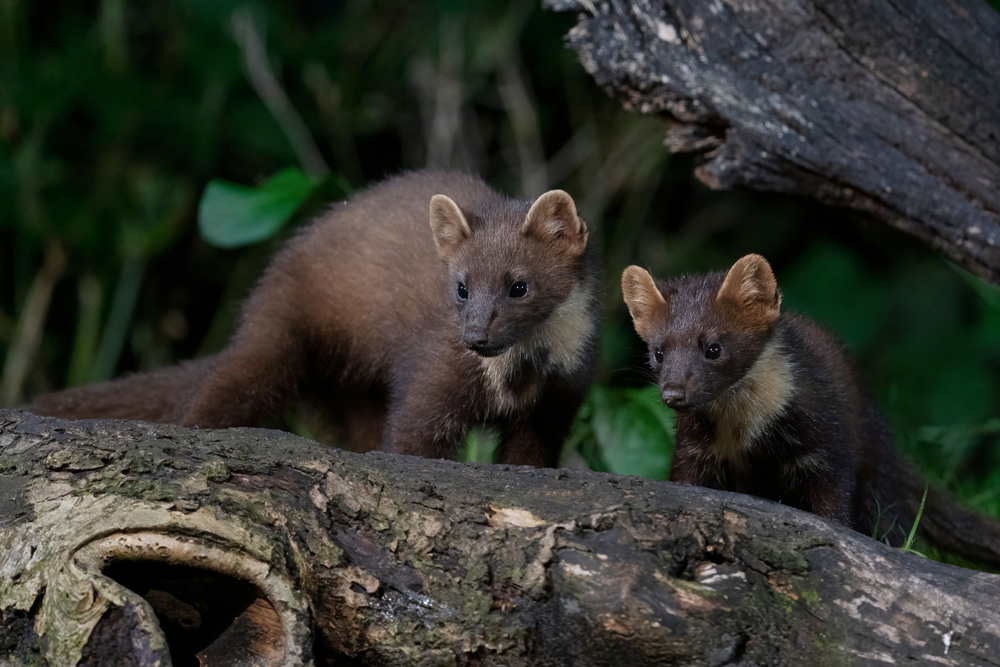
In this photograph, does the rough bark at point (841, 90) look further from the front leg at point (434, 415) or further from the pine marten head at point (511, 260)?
the front leg at point (434, 415)

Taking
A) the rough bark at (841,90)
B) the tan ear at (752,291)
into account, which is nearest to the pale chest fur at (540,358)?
the tan ear at (752,291)

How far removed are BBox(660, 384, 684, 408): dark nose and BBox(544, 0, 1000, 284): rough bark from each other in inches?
45.3

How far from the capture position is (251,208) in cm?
542

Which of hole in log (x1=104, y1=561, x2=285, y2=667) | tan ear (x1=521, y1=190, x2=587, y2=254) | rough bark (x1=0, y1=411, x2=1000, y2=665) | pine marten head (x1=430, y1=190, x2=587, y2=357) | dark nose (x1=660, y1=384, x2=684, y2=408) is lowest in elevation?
hole in log (x1=104, y1=561, x2=285, y2=667)

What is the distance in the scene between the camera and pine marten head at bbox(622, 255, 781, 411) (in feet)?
12.2

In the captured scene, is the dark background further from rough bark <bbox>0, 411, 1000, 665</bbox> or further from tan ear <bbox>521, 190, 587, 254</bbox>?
rough bark <bbox>0, 411, 1000, 665</bbox>

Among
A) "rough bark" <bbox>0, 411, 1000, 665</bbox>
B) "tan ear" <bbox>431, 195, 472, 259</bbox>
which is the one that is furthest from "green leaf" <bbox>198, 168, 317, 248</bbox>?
"rough bark" <bbox>0, 411, 1000, 665</bbox>

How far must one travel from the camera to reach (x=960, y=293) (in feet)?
25.4

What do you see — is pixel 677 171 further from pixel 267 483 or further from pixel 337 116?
pixel 267 483

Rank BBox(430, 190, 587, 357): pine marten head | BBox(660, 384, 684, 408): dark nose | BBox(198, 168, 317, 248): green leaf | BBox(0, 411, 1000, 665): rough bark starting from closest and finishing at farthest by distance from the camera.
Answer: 1. BBox(0, 411, 1000, 665): rough bark
2. BBox(660, 384, 684, 408): dark nose
3. BBox(430, 190, 587, 357): pine marten head
4. BBox(198, 168, 317, 248): green leaf

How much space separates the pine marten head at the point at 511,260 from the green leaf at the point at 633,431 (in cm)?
95

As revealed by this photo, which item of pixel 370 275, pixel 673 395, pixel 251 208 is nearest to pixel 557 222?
pixel 673 395

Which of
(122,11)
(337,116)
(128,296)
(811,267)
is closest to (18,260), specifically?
(128,296)

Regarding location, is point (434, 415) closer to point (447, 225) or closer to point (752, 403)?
point (447, 225)
